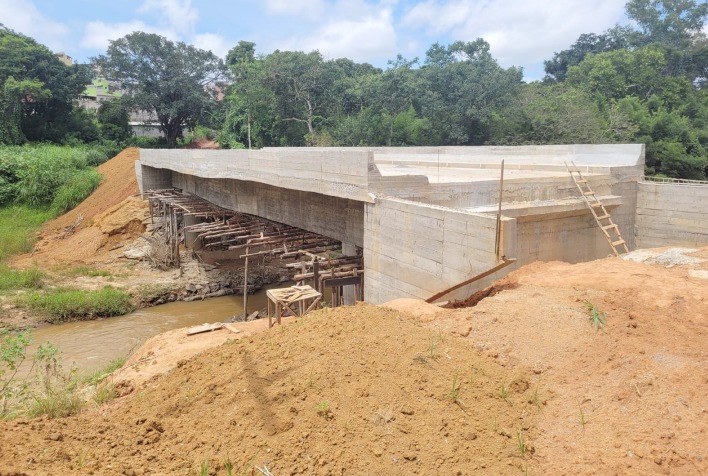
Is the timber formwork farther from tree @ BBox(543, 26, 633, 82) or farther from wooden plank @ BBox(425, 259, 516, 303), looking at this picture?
tree @ BBox(543, 26, 633, 82)

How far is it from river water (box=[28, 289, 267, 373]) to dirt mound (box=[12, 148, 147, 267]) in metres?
6.40

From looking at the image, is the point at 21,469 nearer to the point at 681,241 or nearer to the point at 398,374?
the point at 398,374

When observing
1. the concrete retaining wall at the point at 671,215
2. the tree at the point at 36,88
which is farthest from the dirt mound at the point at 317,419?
the tree at the point at 36,88

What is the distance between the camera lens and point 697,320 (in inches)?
284

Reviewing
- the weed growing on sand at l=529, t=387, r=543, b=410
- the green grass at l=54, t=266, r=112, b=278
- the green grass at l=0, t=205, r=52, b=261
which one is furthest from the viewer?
the green grass at l=0, t=205, r=52, b=261

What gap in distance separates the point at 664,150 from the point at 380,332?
87.4 ft

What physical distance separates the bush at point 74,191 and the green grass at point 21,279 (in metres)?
11.4

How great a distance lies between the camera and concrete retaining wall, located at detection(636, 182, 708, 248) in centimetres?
1323

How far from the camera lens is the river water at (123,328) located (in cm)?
1452

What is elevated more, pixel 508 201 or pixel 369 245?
pixel 508 201

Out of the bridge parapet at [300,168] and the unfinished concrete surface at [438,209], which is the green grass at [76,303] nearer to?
the bridge parapet at [300,168]

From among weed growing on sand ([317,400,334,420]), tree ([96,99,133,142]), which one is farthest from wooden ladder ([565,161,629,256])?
tree ([96,99,133,142])

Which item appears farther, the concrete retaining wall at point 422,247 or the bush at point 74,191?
the bush at point 74,191

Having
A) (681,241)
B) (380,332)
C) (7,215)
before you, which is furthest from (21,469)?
(7,215)
